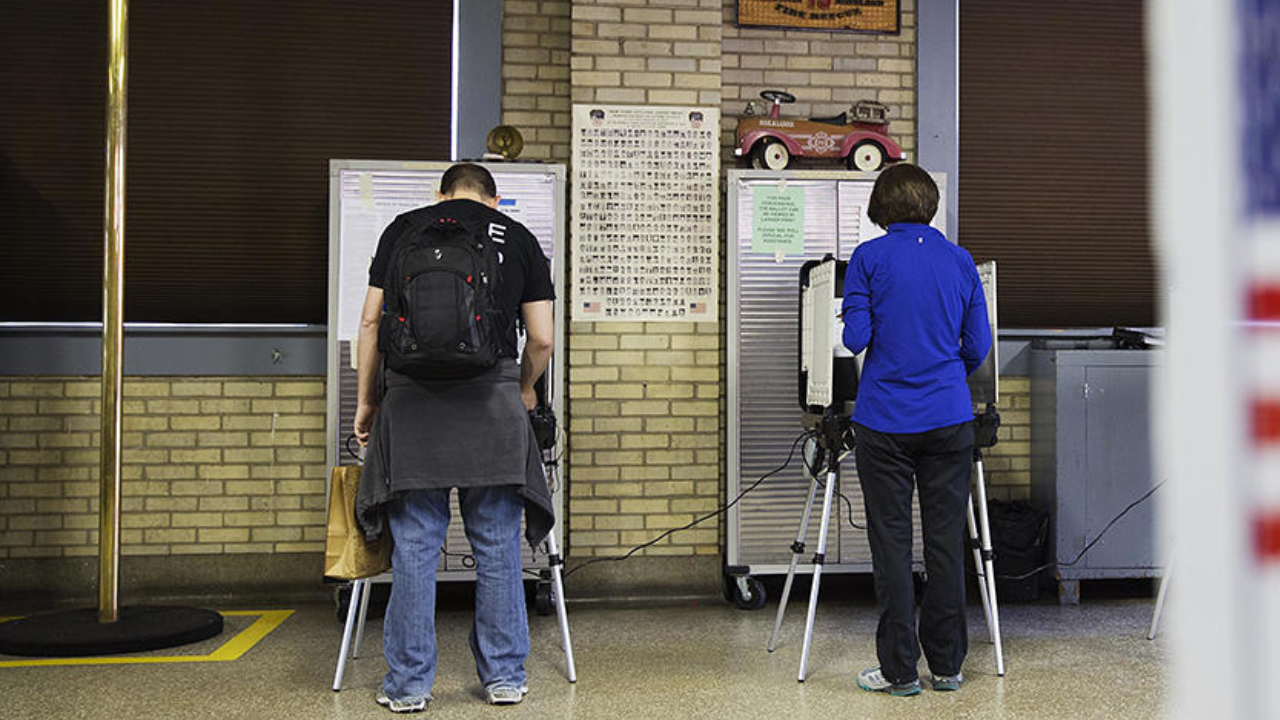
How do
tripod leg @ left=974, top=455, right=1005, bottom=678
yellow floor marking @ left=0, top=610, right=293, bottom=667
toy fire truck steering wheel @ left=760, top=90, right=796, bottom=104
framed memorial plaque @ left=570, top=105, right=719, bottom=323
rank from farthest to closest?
1. toy fire truck steering wheel @ left=760, top=90, right=796, bottom=104
2. framed memorial plaque @ left=570, top=105, right=719, bottom=323
3. yellow floor marking @ left=0, top=610, right=293, bottom=667
4. tripod leg @ left=974, top=455, right=1005, bottom=678

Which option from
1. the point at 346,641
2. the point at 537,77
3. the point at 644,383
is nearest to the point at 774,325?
the point at 644,383

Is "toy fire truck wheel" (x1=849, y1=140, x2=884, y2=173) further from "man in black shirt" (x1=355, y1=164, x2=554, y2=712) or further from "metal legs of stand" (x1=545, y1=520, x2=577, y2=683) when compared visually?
"metal legs of stand" (x1=545, y1=520, x2=577, y2=683)

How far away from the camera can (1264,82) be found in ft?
1.97

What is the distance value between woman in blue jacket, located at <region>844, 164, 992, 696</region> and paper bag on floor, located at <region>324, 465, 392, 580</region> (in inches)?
58.2

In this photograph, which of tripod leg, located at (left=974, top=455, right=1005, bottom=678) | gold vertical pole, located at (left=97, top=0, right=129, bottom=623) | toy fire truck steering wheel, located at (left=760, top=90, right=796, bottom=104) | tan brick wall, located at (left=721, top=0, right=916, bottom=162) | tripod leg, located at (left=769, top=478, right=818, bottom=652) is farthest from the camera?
tan brick wall, located at (left=721, top=0, right=916, bottom=162)

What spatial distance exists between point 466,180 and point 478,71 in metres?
1.92

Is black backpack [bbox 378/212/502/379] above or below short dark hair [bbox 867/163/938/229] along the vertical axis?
below

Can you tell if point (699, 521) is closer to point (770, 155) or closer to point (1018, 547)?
point (1018, 547)

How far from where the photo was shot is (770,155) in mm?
4922

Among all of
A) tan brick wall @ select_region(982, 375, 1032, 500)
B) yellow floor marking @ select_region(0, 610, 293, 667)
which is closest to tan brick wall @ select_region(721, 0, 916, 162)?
tan brick wall @ select_region(982, 375, 1032, 500)

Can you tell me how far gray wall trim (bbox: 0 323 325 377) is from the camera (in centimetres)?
479

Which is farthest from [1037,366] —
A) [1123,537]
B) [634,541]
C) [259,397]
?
[259,397]

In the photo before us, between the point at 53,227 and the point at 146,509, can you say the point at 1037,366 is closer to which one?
the point at 146,509

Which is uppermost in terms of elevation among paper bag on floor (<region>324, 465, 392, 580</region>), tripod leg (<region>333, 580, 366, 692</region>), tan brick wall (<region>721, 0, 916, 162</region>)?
tan brick wall (<region>721, 0, 916, 162</region>)
